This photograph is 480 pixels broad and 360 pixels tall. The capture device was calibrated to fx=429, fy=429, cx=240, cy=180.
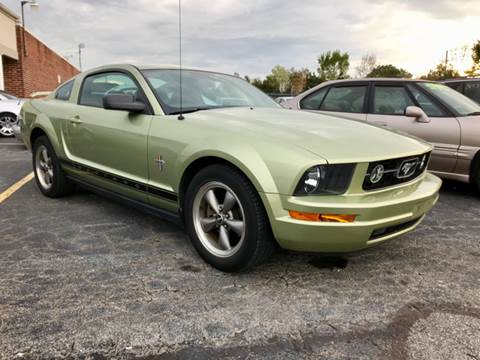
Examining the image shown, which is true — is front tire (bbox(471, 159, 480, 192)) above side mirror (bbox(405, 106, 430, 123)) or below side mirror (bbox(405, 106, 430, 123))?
below

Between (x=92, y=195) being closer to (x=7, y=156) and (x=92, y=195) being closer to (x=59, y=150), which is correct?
(x=59, y=150)

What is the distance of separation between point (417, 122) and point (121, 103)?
3705 mm

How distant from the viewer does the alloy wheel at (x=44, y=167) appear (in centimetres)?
482

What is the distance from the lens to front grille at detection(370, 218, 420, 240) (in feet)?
8.53

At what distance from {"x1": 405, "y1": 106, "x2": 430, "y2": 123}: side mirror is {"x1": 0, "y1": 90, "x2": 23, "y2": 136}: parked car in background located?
925 centimetres

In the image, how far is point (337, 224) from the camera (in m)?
2.46

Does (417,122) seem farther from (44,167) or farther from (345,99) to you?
(44,167)

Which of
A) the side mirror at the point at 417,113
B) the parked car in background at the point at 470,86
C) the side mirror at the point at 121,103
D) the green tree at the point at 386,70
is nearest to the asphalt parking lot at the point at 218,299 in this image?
the side mirror at the point at 121,103

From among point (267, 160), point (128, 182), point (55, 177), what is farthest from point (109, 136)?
point (267, 160)

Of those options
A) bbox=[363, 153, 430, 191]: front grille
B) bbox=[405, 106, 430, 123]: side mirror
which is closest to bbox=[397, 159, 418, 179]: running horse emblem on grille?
bbox=[363, 153, 430, 191]: front grille

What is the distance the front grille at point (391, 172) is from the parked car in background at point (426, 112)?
1829mm

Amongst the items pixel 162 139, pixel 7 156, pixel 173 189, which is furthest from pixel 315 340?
pixel 7 156

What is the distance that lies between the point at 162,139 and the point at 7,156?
19.6 ft

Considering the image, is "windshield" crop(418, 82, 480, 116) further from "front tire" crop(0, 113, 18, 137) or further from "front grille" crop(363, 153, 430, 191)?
"front tire" crop(0, 113, 18, 137)
